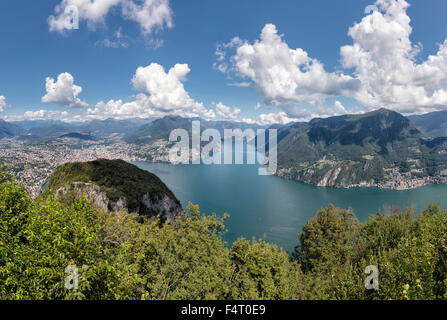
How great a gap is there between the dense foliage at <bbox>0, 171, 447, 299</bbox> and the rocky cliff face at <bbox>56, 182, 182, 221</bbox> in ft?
133

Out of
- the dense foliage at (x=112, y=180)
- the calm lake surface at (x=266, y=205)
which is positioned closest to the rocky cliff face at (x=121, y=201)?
the dense foliage at (x=112, y=180)

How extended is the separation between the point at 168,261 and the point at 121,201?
57.7 m

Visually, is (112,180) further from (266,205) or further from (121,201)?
(266,205)

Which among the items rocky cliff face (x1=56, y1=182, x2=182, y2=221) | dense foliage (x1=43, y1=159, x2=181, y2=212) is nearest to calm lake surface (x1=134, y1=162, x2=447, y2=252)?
rocky cliff face (x1=56, y1=182, x2=182, y2=221)

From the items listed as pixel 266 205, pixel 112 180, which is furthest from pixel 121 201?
pixel 266 205

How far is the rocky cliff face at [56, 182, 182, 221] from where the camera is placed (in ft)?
185

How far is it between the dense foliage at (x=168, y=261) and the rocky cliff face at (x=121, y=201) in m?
40.6

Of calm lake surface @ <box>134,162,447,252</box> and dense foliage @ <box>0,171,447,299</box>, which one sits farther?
calm lake surface @ <box>134,162,447,252</box>

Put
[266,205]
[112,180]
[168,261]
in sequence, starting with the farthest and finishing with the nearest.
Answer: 1. [266,205]
2. [112,180]
3. [168,261]

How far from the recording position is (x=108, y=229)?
1702cm

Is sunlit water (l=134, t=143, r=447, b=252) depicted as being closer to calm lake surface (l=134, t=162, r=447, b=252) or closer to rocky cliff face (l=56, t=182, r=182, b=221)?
calm lake surface (l=134, t=162, r=447, b=252)

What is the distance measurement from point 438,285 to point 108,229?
70.6 feet

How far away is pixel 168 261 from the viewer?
1602 centimetres
